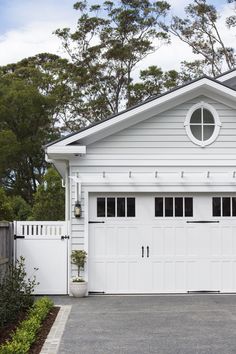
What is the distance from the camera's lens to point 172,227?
13992 mm

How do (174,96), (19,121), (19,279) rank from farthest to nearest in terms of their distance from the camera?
1. (19,121)
2. (174,96)
3. (19,279)

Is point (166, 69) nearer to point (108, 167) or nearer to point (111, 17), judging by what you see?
point (111, 17)

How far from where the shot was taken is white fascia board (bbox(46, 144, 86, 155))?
13586 millimetres

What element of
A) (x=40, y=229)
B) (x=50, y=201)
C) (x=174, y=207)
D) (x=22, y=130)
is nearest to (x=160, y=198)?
(x=174, y=207)

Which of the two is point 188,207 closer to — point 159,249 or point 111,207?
point 159,249

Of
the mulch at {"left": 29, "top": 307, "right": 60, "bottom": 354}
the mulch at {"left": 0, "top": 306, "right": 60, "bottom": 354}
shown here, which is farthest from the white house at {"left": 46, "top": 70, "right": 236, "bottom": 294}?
the mulch at {"left": 0, "top": 306, "right": 60, "bottom": 354}

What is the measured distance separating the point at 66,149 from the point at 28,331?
5.67 metres

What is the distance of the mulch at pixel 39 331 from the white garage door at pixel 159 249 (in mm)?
3045

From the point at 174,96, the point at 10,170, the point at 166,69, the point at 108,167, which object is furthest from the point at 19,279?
the point at 10,170

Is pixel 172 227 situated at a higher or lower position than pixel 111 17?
lower

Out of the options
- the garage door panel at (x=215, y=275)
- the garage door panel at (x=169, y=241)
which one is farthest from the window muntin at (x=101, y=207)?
the garage door panel at (x=215, y=275)

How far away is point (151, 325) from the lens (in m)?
9.76

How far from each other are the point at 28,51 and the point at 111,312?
33.5m

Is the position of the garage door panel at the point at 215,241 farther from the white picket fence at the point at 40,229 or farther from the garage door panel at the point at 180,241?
the white picket fence at the point at 40,229
